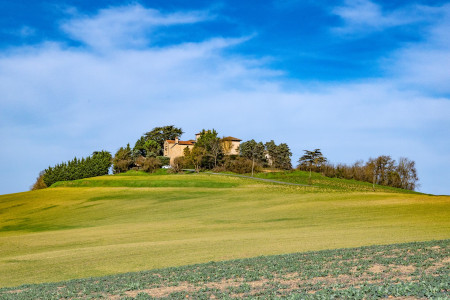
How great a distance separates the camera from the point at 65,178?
107 m

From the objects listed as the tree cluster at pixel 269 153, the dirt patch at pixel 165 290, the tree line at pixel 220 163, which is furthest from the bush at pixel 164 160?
the dirt patch at pixel 165 290

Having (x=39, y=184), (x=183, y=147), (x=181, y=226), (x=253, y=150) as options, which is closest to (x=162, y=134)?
(x=183, y=147)

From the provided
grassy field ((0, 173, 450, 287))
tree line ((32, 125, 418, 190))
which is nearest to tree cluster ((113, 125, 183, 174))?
tree line ((32, 125, 418, 190))

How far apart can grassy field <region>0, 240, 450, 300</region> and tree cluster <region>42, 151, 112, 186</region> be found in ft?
307

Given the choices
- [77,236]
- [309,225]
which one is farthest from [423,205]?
[77,236]

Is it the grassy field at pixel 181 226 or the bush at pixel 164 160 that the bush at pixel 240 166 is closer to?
the bush at pixel 164 160

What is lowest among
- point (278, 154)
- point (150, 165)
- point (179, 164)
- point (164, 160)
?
point (150, 165)

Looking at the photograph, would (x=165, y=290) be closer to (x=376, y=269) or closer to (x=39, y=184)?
(x=376, y=269)

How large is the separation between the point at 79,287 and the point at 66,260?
381 inches

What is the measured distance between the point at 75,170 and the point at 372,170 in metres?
72.9

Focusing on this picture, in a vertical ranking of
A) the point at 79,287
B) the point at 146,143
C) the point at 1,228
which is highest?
the point at 146,143

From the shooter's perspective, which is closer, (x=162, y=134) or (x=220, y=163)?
(x=220, y=163)

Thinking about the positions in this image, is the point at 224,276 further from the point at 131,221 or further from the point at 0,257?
the point at 131,221

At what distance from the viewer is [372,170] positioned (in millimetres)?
106500
